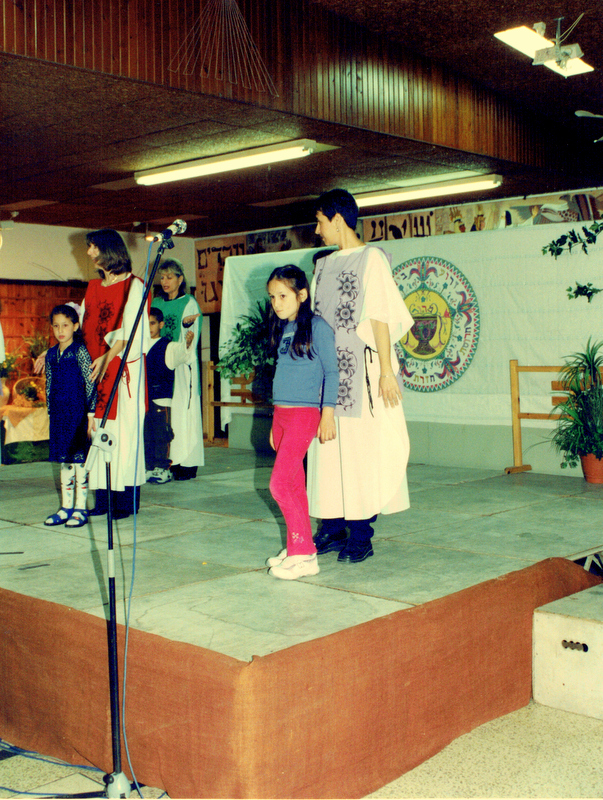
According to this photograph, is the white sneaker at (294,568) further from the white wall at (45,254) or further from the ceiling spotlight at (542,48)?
the white wall at (45,254)

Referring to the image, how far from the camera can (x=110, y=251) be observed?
13.2ft

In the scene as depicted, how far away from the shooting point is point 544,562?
3.25 meters

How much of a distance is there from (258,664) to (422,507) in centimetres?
272

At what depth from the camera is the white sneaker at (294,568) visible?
122 inches

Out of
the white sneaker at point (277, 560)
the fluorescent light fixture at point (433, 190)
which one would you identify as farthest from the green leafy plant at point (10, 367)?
the white sneaker at point (277, 560)

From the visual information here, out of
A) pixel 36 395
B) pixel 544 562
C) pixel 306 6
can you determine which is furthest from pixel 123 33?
pixel 36 395


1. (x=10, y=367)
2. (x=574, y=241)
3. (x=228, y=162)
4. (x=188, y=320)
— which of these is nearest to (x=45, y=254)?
(x=10, y=367)

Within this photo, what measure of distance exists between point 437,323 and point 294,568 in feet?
12.6

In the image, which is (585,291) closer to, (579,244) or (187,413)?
(579,244)

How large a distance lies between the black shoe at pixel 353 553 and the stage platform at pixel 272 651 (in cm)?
6

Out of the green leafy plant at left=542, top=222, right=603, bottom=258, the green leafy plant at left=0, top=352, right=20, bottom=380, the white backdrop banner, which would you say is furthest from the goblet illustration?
the green leafy plant at left=0, top=352, right=20, bottom=380

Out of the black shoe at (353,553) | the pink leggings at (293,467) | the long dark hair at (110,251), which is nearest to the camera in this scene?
the pink leggings at (293,467)

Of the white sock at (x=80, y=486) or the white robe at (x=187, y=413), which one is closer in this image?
the white sock at (x=80, y=486)

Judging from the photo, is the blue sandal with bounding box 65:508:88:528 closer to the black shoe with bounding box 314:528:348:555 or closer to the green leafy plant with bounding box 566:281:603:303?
the black shoe with bounding box 314:528:348:555
